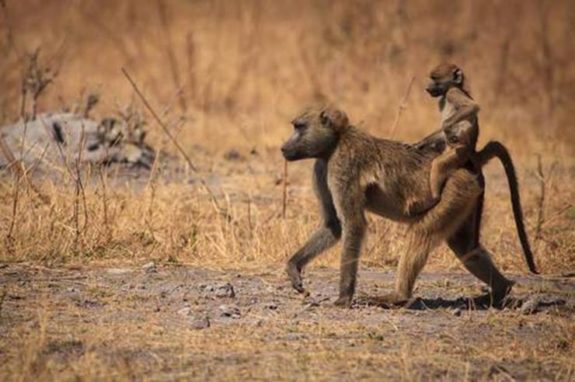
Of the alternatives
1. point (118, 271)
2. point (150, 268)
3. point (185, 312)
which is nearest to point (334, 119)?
point (185, 312)

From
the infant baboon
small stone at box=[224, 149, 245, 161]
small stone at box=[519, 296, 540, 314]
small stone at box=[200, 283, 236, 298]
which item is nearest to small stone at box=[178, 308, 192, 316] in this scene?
small stone at box=[200, 283, 236, 298]

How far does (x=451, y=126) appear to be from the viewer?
29.2ft

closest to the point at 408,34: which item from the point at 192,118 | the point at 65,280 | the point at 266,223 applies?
the point at 192,118

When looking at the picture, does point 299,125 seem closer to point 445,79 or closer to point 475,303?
point 445,79

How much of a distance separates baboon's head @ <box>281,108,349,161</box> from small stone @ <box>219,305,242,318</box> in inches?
50.0

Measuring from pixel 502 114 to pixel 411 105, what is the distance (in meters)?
1.47

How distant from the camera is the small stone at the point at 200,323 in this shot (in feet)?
24.6

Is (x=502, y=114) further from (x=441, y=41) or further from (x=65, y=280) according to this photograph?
(x=65, y=280)

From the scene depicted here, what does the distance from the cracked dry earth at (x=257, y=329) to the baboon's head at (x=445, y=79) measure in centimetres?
152

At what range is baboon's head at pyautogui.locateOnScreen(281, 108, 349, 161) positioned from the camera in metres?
8.60

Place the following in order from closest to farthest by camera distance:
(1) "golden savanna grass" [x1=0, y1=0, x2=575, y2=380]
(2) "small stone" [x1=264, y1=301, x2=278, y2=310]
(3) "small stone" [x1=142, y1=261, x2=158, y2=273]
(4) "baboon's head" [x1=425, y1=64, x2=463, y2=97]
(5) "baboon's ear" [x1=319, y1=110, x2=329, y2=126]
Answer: (1) "golden savanna grass" [x1=0, y1=0, x2=575, y2=380], (2) "small stone" [x1=264, y1=301, x2=278, y2=310], (5) "baboon's ear" [x1=319, y1=110, x2=329, y2=126], (3) "small stone" [x1=142, y1=261, x2=158, y2=273], (4) "baboon's head" [x1=425, y1=64, x2=463, y2=97]

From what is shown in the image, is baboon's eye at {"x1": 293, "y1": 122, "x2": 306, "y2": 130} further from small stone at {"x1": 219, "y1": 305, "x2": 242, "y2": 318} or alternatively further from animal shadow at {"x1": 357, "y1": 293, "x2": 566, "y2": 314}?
small stone at {"x1": 219, "y1": 305, "x2": 242, "y2": 318}

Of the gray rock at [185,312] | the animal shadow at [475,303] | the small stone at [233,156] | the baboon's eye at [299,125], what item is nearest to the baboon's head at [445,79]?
the baboon's eye at [299,125]

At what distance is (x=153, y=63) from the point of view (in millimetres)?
21453
